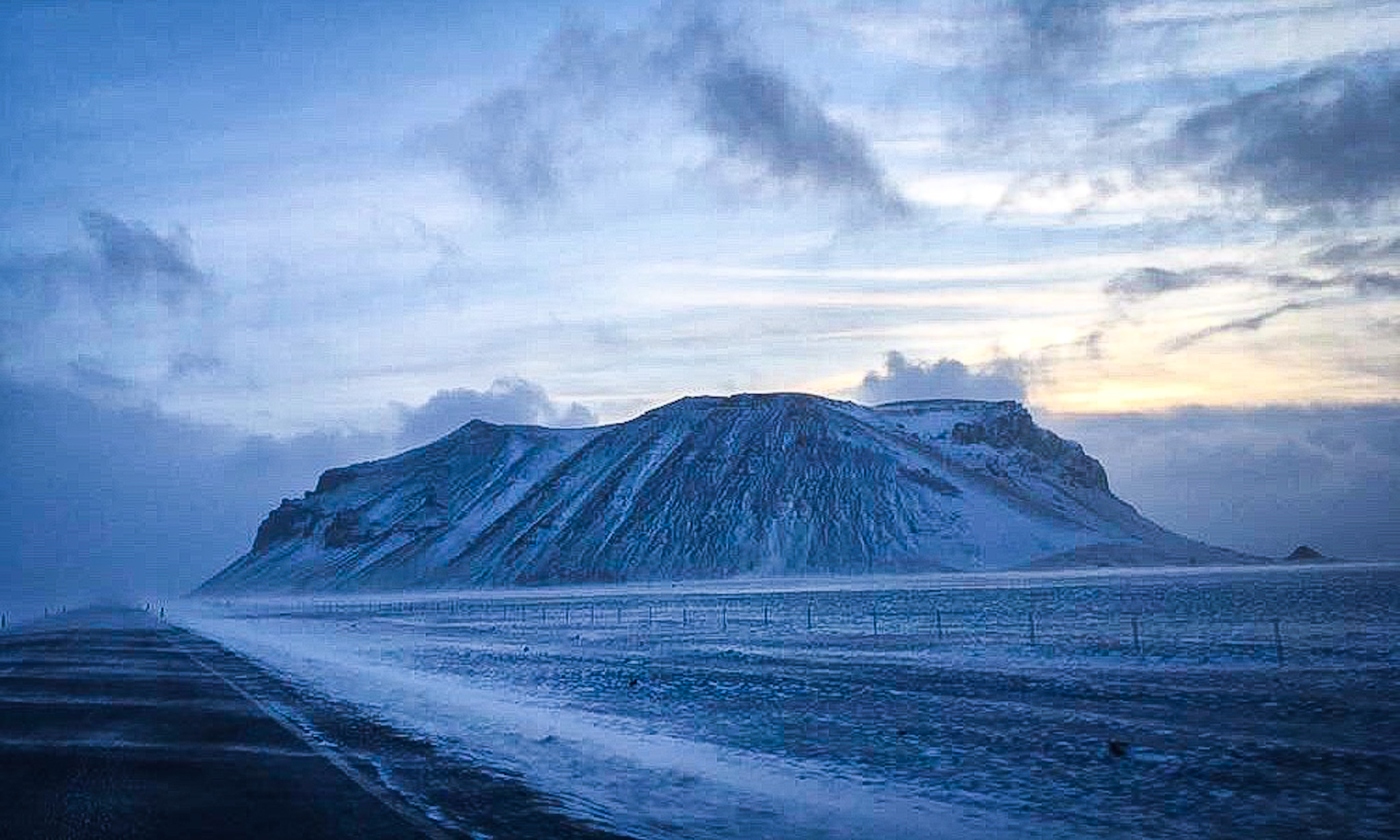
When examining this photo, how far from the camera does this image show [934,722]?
22297 millimetres

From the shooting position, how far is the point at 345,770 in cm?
1609

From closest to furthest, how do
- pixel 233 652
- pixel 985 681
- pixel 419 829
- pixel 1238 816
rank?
pixel 419 829 → pixel 1238 816 → pixel 985 681 → pixel 233 652

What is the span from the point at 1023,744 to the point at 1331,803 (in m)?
5.75

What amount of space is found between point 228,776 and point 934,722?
40.8 feet

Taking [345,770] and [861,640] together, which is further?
[861,640]

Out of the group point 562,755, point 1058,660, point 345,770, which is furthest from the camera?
point 1058,660

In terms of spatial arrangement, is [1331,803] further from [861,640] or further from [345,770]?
[861,640]

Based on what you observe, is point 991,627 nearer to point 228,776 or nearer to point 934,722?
point 934,722

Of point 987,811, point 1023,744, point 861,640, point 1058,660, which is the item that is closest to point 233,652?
point 861,640

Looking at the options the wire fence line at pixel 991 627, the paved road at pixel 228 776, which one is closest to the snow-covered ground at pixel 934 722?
the wire fence line at pixel 991 627

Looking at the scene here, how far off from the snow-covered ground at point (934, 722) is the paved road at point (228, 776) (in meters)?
1.15

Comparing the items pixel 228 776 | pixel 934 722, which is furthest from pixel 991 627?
pixel 228 776

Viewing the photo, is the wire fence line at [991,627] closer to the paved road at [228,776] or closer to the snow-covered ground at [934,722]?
the snow-covered ground at [934,722]

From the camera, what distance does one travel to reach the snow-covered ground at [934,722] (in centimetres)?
1366
